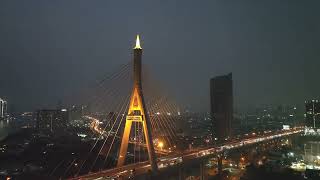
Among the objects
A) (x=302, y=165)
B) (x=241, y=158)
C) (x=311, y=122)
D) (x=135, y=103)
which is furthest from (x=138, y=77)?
(x=311, y=122)

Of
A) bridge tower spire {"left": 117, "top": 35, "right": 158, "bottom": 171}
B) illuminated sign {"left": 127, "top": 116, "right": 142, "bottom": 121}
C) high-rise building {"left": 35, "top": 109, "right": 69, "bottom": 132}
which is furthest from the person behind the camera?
high-rise building {"left": 35, "top": 109, "right": 69, "bottom": 132}

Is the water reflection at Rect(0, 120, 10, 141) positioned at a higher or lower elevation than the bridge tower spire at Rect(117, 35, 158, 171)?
lower

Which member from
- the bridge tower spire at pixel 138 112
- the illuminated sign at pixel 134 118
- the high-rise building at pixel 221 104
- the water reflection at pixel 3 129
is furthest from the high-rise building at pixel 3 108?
the illuminated sign at pixel 134 118

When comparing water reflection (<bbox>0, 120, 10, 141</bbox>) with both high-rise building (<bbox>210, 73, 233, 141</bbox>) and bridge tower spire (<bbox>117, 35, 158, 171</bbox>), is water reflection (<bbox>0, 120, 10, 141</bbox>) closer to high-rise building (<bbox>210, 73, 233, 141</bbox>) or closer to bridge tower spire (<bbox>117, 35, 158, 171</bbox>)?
high-rise building (<bbox>210, 73, 233, 141</bbox>)

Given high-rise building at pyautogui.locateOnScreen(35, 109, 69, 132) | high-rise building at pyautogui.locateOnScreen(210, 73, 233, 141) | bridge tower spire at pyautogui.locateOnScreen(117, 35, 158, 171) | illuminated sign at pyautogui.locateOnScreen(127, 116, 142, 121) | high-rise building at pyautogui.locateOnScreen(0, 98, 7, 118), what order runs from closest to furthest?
bridge tower spire at pyautogui.locateOnScreen(117, 35, 158, 171) → illuminated sign at pyautogui.locateOnScreen(127, 116, 142, 121) → high-rise building at pyautogui.locateOnScreen(210, 73, 233, 141) → high-rise building at pyautogui.locateOnScreen(35, 109, 69, 132) → high-rise building at pyautogui.locateOnScreen(0, 98, 7, 118)

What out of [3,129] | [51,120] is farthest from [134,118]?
[3,129]

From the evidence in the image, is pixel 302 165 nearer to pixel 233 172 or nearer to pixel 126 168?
pixel 233 172

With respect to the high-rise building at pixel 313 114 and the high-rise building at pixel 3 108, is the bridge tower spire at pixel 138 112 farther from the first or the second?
the high-rise building at pixel 3 108

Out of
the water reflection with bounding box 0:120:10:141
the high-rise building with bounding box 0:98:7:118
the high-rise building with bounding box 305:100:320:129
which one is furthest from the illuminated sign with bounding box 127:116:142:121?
the high-rise building with bounding box 0:98:7:118
